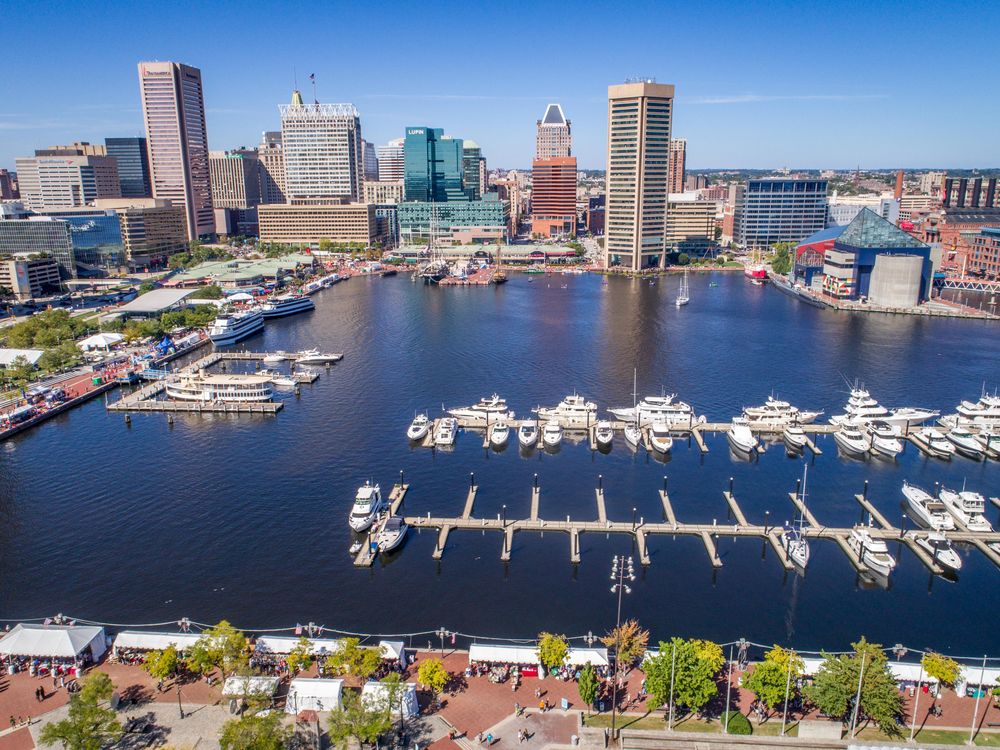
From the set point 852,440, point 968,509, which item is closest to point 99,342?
point 852,440

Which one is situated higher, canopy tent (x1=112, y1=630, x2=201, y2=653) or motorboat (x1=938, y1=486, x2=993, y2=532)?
canopy tent (x1=112, y1=630, x2=201, y2=653)

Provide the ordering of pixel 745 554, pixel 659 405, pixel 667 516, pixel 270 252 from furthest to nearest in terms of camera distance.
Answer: pixel 270 252
pixel 659 405
pixel 667 516
pixel 745 554

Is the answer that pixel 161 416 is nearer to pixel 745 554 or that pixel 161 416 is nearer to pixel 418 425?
pixel 418 425

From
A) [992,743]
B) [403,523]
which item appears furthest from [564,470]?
[992,743]

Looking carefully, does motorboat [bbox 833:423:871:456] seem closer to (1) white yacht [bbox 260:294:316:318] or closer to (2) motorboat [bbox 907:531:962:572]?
(2) motorboat [bbox 907:531:962:572]

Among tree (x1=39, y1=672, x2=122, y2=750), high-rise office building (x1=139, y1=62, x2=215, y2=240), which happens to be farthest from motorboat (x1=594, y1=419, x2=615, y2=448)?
high-rise office building (x1=139, y1=62, x2=215, y2=240)

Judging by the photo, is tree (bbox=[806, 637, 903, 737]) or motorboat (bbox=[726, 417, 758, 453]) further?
motorboat (bbox=[726, 417, 758, 453])

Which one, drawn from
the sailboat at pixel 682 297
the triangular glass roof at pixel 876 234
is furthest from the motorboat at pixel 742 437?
the triangular glass roof at pixel 876 234
